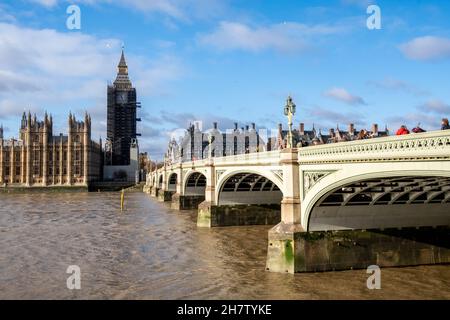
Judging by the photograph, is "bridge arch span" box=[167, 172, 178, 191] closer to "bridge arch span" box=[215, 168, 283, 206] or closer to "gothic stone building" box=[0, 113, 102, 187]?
"bridge arch span" box=[215, 168, 283, 206]

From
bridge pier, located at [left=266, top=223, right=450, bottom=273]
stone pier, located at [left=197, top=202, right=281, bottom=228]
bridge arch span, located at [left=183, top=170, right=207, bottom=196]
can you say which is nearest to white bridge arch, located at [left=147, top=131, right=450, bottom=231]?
bridge pier, located at [left=266, top=223, right=450, bottom=273]

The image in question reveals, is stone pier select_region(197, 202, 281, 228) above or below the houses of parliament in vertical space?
below

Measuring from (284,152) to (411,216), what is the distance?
225 inches

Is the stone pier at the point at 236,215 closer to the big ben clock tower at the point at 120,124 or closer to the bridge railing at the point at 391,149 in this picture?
the bridge railing at the point at 391,149

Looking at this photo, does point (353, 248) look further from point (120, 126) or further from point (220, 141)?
point (120, 126)

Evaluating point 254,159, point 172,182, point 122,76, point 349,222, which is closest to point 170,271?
point 349,222

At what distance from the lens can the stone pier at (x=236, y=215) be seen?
3284cm

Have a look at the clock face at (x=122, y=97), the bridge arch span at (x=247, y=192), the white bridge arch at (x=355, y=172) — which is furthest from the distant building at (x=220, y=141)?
the white bridge arch at (x=355, y=172)

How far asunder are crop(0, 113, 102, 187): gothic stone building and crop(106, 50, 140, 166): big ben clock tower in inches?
635

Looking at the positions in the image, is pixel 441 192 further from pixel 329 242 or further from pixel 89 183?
pixel 89 183

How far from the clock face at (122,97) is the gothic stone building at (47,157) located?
19845 mm

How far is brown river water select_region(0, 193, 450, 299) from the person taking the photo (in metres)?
15.5

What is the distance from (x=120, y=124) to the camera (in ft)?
427

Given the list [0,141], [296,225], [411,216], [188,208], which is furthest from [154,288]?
[0,141]
